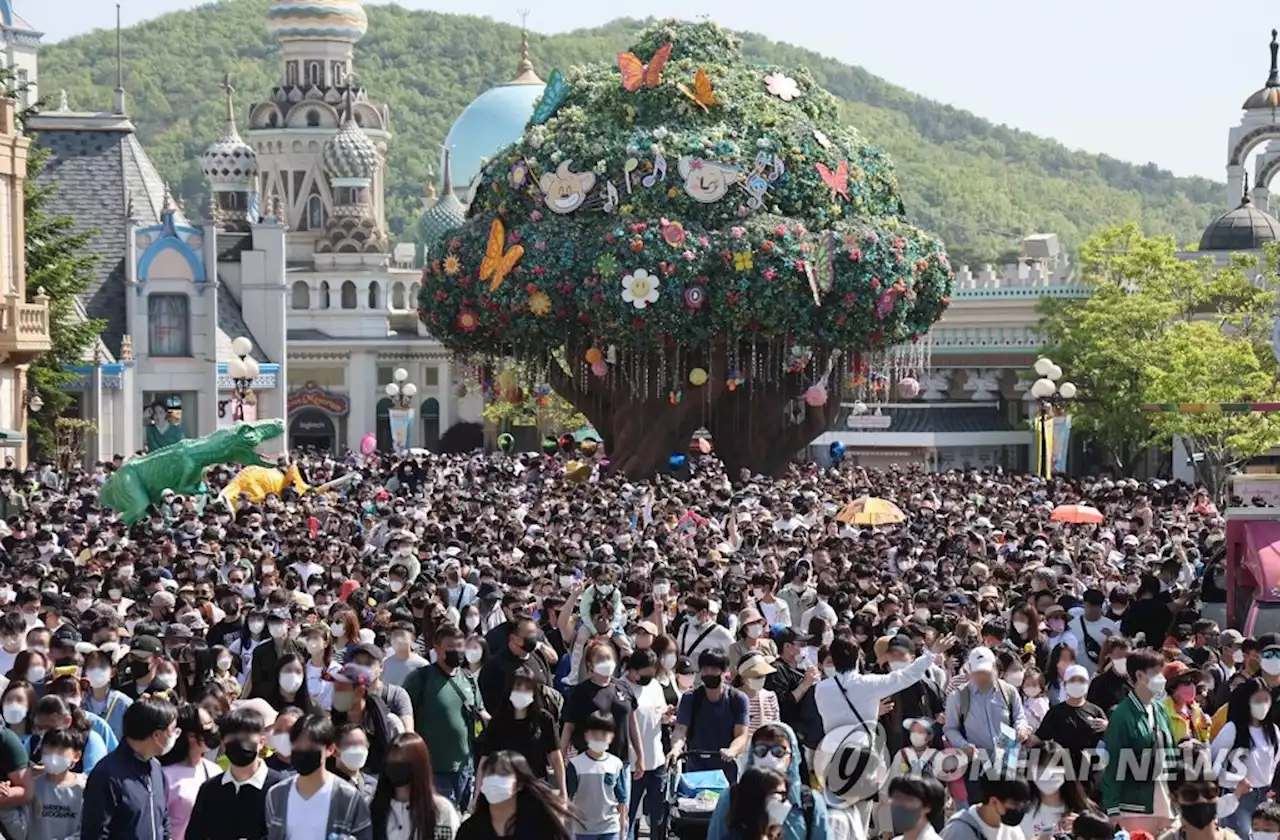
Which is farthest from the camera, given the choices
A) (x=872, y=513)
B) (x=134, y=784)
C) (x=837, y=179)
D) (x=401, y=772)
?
(x=837, y=179)

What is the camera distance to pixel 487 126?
10700cm

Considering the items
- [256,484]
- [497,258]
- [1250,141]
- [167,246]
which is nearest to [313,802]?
[256,484]

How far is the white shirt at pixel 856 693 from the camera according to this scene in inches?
539

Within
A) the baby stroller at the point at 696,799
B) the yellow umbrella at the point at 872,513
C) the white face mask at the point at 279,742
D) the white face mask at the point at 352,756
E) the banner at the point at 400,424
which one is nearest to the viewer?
the white face mask at the point at 352,756

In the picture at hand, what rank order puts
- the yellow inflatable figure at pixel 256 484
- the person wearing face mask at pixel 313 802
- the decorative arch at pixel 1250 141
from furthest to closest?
1. the decorative arch at pixel 1250 141
2. the yellow inflatable figure at pixel 256 484
3. the person wearing face mask at pixel 313 802

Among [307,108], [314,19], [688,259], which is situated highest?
[314,19]

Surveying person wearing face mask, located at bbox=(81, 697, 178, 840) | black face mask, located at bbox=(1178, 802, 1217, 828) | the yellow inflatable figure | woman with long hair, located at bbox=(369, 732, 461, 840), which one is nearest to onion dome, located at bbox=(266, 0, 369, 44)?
the yellow inflatable figure

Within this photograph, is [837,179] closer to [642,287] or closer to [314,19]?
[642,287]

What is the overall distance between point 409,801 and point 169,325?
2270 inches

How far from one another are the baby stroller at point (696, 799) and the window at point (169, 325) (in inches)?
2145

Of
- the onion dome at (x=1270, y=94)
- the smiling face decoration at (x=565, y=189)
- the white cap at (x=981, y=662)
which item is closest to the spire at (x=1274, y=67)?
the onion dome at (x=1270, y=94)

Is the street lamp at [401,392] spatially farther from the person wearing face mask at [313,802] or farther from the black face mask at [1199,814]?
the black face mask at [1199,814]

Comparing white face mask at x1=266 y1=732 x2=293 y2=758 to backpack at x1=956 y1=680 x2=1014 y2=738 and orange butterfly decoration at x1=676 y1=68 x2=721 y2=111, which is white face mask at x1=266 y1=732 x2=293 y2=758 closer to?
backpack at x1=956 y1=680 x2=1014 y2=738

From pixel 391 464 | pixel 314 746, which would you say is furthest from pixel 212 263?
pixel 314 746
